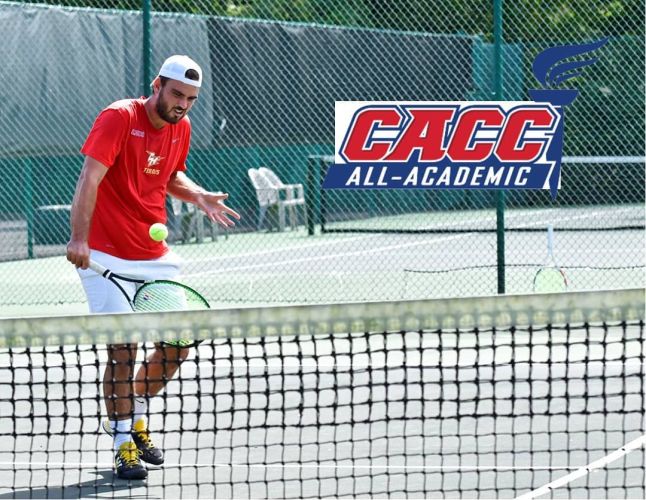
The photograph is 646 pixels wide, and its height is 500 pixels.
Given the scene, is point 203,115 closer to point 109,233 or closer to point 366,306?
point 109,233

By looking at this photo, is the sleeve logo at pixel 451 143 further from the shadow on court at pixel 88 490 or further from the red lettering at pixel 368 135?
the shadow on court at pixel 88 490

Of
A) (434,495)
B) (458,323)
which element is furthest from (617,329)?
(458,323)

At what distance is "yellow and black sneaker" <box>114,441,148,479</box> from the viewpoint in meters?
5.80

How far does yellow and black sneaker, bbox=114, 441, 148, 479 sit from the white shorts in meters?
0.54

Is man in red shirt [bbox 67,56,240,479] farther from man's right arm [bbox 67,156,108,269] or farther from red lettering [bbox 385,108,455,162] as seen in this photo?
red lettering [bbox 385,108,455,162]

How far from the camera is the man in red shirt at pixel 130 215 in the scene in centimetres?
581

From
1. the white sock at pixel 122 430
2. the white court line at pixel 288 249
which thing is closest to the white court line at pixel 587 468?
the white sock at pixel 122 430

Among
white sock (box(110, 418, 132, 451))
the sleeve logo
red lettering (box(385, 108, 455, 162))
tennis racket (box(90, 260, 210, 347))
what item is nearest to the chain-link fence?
the sleeve logo

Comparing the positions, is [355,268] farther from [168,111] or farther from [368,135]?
[168,111]

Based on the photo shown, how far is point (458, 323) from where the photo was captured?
15.0ft

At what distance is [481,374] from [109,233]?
9.68 ft

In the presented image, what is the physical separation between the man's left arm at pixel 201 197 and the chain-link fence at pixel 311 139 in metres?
5.12

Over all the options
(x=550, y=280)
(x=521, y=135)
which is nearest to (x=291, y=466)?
(x=550, y=280)

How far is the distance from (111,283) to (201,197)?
2.12ft
